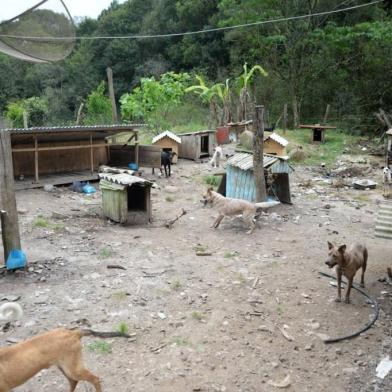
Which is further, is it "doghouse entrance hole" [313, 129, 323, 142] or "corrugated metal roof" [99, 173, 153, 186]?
"doghouse entrance hole" [313, 129, 323, 142]

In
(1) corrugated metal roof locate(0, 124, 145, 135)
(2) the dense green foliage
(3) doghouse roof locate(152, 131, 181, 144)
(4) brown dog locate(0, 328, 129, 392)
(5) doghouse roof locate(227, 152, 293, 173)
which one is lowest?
(4) brown dog locate(0, 328, 129, 392)

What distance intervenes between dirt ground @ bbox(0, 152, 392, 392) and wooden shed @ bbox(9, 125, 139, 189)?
A: 115 inches

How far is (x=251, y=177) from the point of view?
44.2 ft

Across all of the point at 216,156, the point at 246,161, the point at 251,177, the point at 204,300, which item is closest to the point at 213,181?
the point at 216,156

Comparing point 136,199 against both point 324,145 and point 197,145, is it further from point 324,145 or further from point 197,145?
point 324,145

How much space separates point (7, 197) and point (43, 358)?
448 centimetres

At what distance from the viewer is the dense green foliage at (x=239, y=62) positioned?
92.8 ft

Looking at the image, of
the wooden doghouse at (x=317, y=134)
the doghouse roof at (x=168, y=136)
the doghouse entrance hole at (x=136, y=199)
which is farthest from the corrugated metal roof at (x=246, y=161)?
the wooden doghouse at (x=317, y=134)

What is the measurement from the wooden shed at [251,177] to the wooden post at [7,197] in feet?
23.0

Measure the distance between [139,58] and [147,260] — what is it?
1468 inches

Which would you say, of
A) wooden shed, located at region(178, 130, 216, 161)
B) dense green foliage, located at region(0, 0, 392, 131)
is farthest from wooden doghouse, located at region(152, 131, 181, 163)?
dense green foliage, located at region(0, 0, 392, 131)

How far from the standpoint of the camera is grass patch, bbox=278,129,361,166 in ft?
71.7

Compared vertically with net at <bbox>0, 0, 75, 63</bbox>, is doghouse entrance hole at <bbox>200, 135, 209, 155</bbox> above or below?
below

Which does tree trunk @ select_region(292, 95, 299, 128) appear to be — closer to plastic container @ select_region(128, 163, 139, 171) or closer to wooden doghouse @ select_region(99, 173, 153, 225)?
plastic container @ select_region(128, 163, 139, 171)
